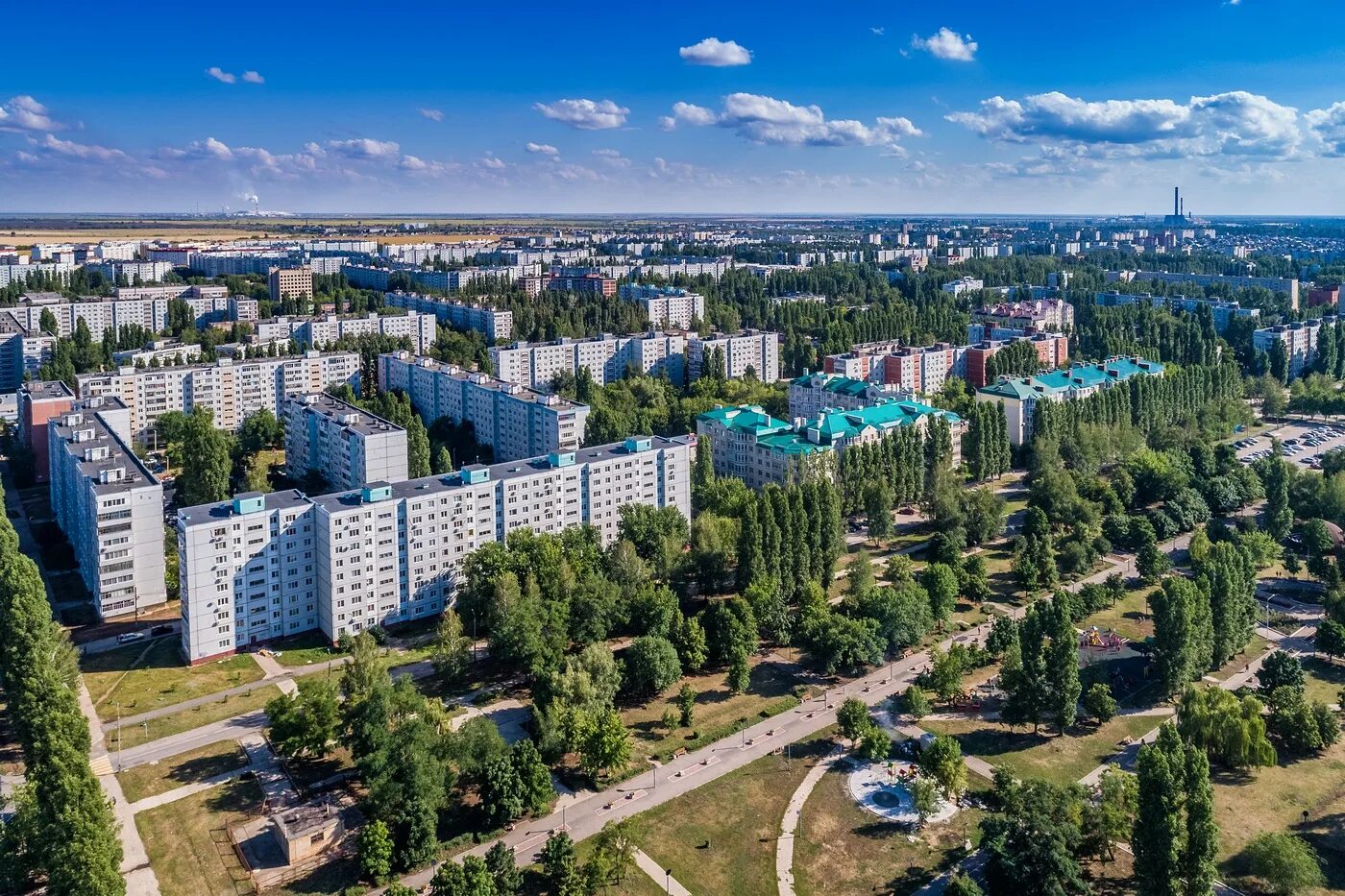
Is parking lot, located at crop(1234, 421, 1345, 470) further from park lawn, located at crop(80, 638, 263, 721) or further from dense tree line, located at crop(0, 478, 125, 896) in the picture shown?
dense tree line, located at crop(0, 478, 125, 896)

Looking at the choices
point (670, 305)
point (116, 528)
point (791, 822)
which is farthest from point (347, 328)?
point (791, 822)

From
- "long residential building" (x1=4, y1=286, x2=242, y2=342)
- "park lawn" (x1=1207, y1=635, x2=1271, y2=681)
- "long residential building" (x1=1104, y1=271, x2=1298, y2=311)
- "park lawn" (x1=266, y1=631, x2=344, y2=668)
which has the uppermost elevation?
"long residential building" (x1=1104, y1=271, x2=1298, y2=311)

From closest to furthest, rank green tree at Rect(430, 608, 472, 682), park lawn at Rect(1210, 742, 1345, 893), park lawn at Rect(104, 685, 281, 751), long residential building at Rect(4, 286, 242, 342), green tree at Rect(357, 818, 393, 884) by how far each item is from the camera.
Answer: green tree at Rect(357, 818, 393, 884), park lawn at Rect(1210, 742, 1345, 893), park lawn at Rect(104, 685, 281, 751), green tree at Rect(430, 608, 472, 682), long residential building at Rect(4, 286, 242, 342)

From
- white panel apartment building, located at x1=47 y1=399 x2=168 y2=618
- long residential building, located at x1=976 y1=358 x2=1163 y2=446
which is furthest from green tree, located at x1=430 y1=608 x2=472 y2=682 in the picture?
long residential building, located at x1=976 y1=358 x2=1163 y2=446

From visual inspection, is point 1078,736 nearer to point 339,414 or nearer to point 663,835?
point 663,835

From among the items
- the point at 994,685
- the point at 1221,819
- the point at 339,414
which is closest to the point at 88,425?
the point at 339,414

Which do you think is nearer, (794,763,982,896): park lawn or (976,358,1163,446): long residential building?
(794,763,982,896): park lawn

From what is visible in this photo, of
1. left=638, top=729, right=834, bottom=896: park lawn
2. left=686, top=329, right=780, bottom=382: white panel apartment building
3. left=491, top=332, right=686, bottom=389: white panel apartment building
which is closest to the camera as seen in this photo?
left=638, top=729, right=834, bottom=896: park lawn

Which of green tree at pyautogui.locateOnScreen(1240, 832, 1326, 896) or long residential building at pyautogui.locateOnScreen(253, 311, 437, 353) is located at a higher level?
long residential building at pyautogui.locateOnScreen(253, 311, 437, 353)
